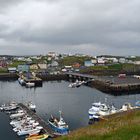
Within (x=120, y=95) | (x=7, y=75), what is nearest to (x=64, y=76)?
(x=7, y=75)

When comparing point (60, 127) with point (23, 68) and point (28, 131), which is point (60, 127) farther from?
point (23, 68)

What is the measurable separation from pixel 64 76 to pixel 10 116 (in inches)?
2220

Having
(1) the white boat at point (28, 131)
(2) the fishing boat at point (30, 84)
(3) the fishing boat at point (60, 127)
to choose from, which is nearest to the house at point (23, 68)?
(2) the fishing boat at point (30, 84)

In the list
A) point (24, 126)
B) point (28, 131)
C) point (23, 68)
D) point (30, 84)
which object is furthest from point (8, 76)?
point (28, 131)

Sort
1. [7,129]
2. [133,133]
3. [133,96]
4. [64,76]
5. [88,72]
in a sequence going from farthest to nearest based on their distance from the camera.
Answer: [88,72], [64,76], [133,96], [7,129], [133,133]

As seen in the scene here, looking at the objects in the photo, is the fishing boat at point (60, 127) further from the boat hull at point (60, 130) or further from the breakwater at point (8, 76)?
the breakwater at point (8, 76)

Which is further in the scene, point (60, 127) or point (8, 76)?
point (8, 76)

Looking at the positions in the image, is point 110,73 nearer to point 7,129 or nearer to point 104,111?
point 104,111

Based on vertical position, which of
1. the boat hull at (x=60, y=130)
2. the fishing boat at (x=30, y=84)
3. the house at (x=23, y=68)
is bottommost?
the fishing boat at (x=30, y=84)

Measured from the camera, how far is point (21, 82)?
263ft

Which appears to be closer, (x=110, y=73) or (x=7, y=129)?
(x=7, y=129)

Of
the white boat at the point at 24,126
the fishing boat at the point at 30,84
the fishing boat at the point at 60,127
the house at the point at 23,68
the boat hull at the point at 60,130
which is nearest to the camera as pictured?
the boat hull at the point at 60,130

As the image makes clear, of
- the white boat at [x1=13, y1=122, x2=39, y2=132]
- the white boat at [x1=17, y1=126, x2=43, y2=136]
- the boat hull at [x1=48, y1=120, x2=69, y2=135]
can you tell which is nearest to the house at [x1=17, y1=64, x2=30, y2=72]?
the white boat at [x1=13, y1=122, x2=39, y2=132]

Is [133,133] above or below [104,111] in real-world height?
above
